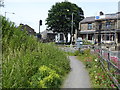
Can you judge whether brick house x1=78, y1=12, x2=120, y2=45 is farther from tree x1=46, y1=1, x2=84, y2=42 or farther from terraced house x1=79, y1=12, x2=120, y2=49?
tree x1=46, y1=1, x2=84, y2=42

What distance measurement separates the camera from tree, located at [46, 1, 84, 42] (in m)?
45.0

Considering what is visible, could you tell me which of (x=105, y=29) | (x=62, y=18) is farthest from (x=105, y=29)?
(x=62, y=18)

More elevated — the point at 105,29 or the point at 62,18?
the point at 62,18

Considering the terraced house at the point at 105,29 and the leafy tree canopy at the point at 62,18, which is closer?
the terraced house at the point at 105,29

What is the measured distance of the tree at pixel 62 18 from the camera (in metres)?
45.0

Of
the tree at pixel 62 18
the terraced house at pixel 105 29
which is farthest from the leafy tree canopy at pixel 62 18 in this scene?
the terraced house at pixel 105 29

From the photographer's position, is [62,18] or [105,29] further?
[62,18]

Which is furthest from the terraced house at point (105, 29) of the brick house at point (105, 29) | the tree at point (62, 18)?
the tree at point (62, 18)

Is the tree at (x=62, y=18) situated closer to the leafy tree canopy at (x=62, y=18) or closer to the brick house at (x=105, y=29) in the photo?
the leafy tree canopy at (x=62, y=18)

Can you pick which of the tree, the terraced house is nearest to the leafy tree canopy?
the tree

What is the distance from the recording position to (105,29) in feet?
119

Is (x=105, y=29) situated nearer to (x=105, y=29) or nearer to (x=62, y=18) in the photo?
(x=105, y=29)

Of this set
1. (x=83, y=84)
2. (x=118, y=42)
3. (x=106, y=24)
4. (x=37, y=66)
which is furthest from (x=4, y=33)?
(x=106, y=24)

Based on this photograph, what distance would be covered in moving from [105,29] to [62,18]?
13752 millimetres
